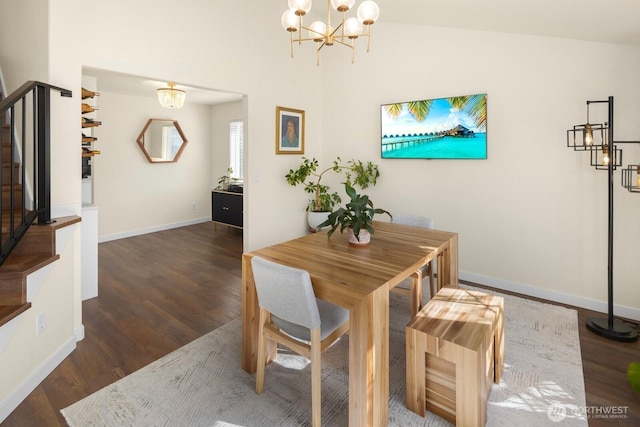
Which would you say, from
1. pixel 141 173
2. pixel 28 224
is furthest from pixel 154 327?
pixel 141 173

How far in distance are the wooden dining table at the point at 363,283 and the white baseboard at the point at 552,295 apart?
47.4 inches

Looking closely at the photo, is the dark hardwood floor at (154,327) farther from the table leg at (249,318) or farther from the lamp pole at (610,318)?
the table leg at (249,318)

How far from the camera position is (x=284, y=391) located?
194 cm

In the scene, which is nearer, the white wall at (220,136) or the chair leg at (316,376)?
the chair leg at (316,376)

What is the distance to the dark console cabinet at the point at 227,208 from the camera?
222 inches

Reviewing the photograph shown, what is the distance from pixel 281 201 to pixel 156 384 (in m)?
2.55

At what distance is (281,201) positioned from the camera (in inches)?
165

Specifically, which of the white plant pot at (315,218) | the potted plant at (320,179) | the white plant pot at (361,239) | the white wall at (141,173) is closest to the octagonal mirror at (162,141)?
the white wall at (141,173)

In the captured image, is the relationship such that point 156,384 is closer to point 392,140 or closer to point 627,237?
point 392,140

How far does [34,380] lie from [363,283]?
197 centimetres

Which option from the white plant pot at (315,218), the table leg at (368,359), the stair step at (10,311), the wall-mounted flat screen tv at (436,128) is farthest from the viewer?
the white plant pot at (315,218)

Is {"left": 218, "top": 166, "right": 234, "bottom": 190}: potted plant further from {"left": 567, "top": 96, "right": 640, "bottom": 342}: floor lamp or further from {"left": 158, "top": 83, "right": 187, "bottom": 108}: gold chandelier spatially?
{"left": 567, "top": 96, "right": 640, "bottom": 342}: floor lamp

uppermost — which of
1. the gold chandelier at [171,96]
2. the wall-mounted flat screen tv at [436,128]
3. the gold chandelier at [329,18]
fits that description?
the gold chandelier at [171,96]

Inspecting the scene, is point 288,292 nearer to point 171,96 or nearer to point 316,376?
point 316,376
